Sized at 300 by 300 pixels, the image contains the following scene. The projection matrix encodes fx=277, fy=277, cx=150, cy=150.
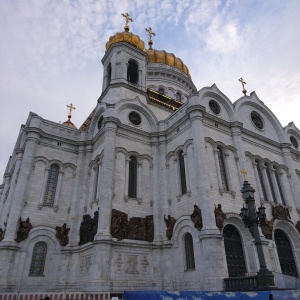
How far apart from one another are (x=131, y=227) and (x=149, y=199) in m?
2.63

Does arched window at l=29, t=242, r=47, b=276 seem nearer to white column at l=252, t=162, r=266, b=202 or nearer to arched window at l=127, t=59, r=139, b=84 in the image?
white column at l=252, t=162, r=266, b=202

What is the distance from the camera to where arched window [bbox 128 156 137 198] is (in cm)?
1988

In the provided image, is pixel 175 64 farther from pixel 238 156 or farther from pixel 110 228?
pixel 110 228

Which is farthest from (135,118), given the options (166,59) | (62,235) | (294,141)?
(166,59)

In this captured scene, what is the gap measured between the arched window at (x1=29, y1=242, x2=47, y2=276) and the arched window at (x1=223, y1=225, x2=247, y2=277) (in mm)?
11669

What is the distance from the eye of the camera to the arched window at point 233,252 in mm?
15820

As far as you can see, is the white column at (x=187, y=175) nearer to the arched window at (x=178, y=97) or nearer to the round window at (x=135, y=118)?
the round window at (x=135, y=118)

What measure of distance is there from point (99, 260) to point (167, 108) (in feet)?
50.4

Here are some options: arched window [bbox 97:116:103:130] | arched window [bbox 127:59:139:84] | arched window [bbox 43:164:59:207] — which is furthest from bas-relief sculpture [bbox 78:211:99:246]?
arched window [bbox 127:59:139:84]

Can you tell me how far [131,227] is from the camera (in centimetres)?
1816

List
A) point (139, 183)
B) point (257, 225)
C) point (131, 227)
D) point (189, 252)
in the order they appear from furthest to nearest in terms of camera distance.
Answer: point (139, 183) → point (131, 227) → point (189, 252) → point (257, 225)

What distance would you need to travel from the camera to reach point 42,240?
61.1 ft

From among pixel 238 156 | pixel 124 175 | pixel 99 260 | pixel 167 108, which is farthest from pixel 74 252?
pixel 167 108

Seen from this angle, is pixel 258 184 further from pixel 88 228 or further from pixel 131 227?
pixel 88 228
